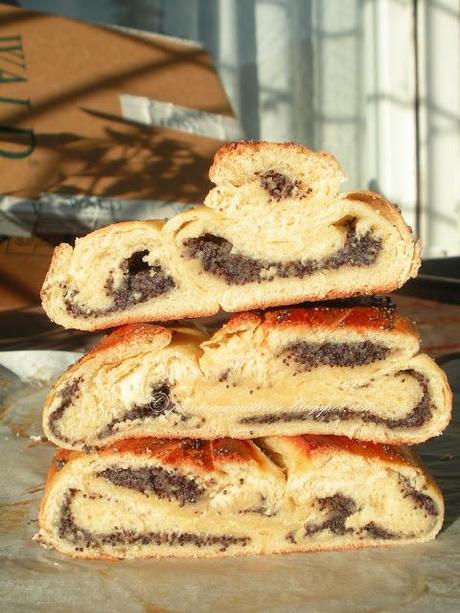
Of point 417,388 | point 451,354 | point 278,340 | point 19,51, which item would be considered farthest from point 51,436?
point 19,51

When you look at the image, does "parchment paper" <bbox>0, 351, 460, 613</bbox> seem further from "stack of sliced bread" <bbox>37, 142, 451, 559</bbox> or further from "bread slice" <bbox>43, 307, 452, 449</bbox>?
"bread slice" <bbox>43, 307, 452, 449</bbox>

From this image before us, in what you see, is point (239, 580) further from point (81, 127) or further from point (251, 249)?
point (81, 127)

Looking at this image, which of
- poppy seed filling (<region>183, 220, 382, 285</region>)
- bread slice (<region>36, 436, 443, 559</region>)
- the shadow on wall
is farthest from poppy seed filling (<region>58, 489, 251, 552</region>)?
the shadow on wall

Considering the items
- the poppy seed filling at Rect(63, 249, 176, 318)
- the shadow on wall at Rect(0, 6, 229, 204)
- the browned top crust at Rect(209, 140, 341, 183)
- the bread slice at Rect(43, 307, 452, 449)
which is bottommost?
the shadow on wall at Rect(0, 6, 229, 204)

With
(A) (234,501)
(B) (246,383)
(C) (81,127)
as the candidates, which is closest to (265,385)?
(B) (246,383)

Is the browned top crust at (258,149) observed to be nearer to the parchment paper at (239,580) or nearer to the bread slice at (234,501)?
the bread slice at (234,501)
